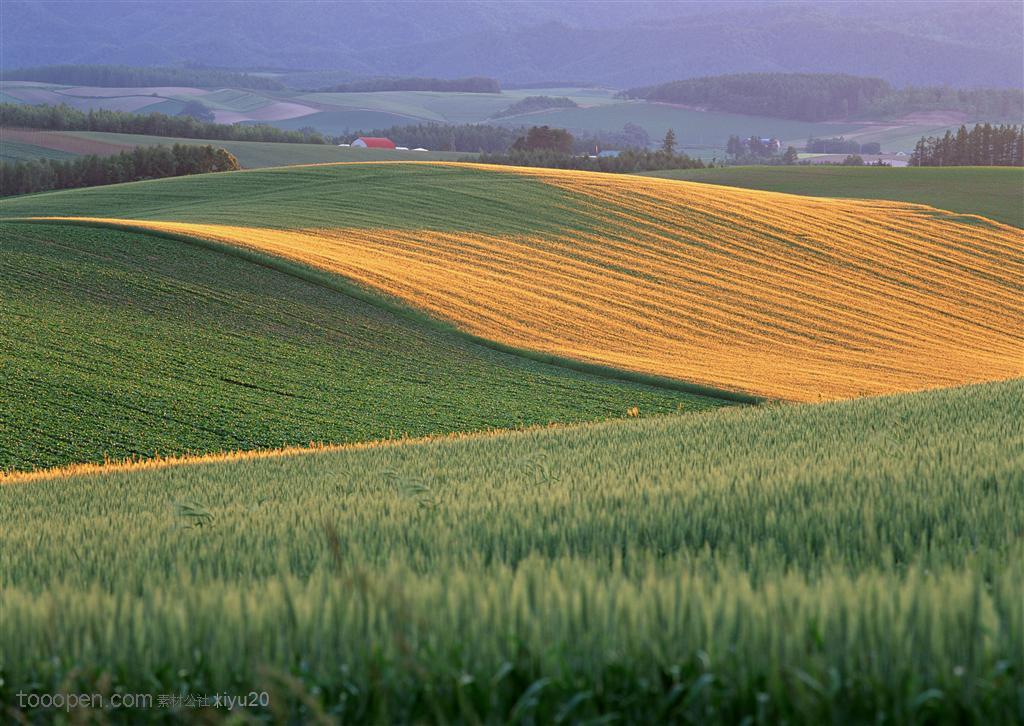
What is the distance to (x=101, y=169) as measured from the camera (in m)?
86.6

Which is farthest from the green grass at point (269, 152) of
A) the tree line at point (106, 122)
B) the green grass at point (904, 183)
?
the green grass at point (904, 183)

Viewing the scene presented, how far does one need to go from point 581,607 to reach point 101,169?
92.8 m

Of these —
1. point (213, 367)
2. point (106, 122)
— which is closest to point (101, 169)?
point (106, 122)

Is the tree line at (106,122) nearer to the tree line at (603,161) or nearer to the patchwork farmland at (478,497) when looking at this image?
the tree line at (603,161)

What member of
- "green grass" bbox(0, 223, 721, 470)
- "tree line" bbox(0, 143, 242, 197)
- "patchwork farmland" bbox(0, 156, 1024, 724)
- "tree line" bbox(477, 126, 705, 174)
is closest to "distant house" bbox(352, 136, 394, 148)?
"tree line" bbox(477, 126, 705, 174)

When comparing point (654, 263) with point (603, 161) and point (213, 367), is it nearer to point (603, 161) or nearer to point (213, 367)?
point (213, 367)

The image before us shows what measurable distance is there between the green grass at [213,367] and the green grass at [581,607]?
1648cm

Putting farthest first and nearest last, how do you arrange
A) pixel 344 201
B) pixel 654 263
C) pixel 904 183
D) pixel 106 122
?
pixel 106 122 < pixel 904 183 < pixel 344 201 < pixel 654 263

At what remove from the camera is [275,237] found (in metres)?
41.3

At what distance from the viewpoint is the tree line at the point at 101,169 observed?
8444cm

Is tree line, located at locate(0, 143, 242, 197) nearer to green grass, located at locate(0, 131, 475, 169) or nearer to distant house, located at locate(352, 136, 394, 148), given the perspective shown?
green grass, located at locate(0, 131, 475, 169)

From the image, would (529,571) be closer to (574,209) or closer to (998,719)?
(998,719)

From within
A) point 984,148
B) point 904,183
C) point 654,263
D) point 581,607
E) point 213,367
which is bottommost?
point 213,367

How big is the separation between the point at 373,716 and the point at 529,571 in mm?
873
